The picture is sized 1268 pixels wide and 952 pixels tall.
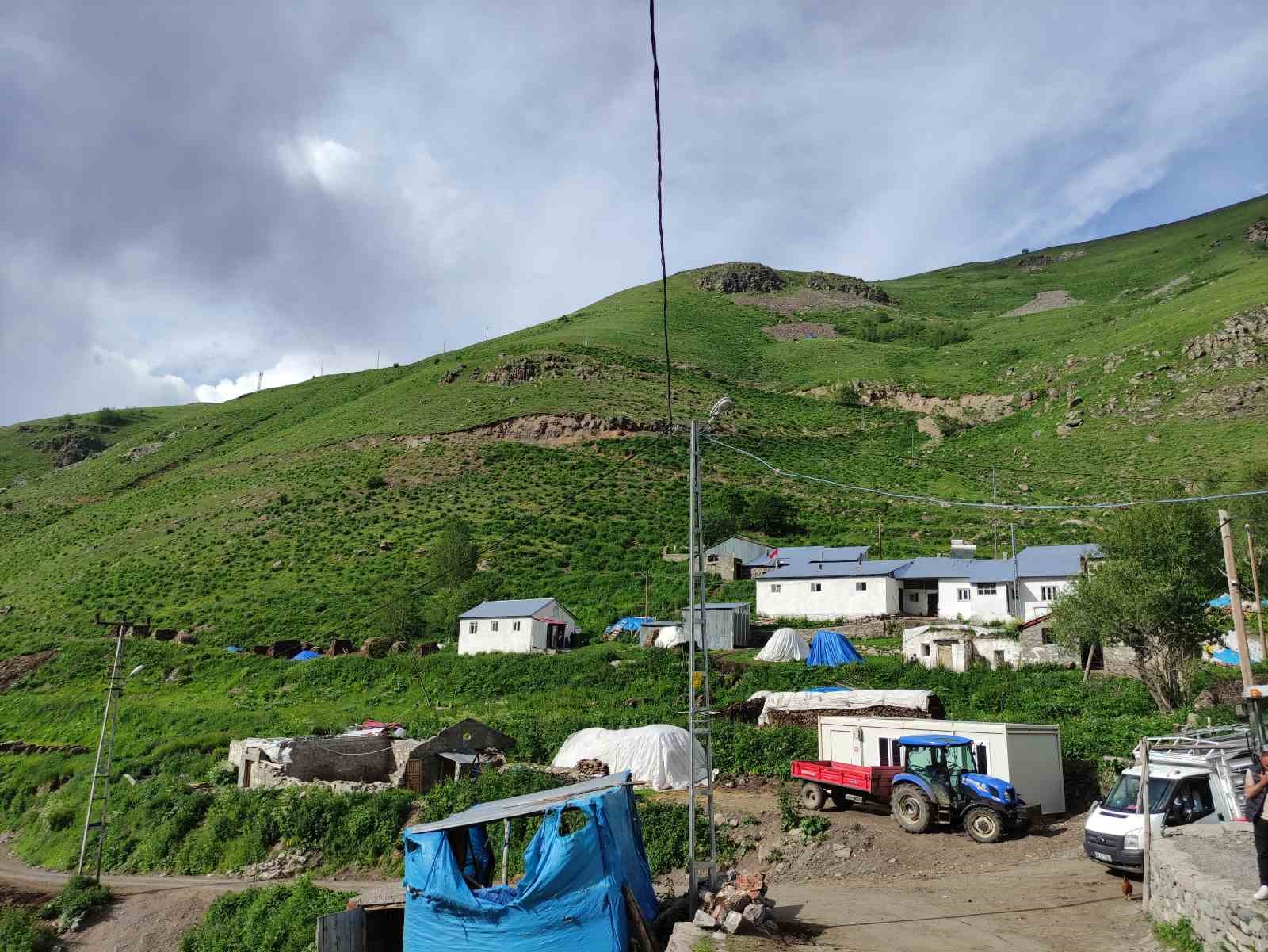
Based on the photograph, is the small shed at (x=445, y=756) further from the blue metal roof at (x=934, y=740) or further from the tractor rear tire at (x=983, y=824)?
the tractor rear tire at (x=983, y=824)

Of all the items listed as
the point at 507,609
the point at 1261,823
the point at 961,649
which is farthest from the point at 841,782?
the point at 507,609

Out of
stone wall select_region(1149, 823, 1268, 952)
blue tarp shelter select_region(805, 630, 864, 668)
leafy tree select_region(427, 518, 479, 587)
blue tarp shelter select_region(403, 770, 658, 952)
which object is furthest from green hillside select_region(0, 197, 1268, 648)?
stone wall select_region(1149, 823, 1268, 952)

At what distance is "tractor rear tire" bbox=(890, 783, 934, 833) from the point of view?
17672 mm

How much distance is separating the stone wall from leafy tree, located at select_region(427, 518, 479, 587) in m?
45.7

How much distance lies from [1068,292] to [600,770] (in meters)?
179

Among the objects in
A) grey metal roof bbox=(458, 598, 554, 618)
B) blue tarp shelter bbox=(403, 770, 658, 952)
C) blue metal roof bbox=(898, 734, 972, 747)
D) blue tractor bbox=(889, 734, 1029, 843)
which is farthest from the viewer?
grey metal roof bbox=(458, 598, 554, 618)

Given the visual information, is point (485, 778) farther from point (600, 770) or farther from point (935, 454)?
point (935, 454)

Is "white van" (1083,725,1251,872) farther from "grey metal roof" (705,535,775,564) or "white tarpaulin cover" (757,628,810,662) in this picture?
"grey metal roof" (705,535,775,564)

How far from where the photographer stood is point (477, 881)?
15203mm

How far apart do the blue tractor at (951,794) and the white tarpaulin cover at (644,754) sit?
6.78m

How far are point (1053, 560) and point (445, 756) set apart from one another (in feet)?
110

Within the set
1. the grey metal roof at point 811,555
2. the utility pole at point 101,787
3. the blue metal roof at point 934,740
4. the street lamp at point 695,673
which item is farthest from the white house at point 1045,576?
the utility pole at point 101,787

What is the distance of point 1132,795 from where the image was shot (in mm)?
14398

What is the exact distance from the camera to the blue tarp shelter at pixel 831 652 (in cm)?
3681
